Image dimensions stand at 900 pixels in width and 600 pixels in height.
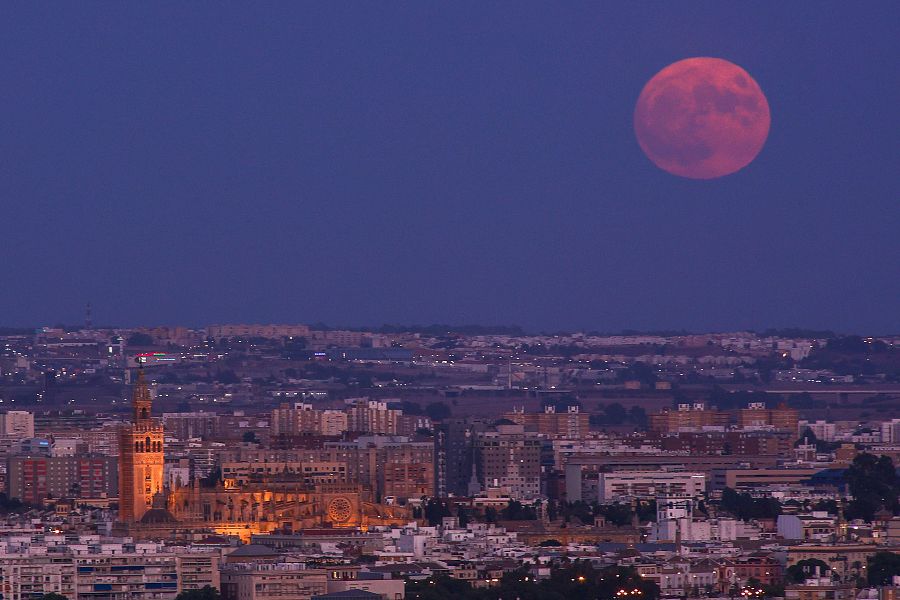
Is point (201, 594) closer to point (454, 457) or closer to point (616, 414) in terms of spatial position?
point (454, 457)

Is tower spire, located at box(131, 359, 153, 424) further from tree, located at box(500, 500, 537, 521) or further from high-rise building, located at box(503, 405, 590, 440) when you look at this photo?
high-rise building, located at box(503, 405, 590, 440)

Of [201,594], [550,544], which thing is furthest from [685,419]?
[201,594]

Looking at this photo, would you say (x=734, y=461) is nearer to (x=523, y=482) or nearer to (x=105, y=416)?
(x=523, y=482)

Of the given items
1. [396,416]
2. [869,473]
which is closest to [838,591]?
[869,473]

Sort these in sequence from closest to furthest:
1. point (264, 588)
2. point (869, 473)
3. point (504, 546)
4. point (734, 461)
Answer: point (264, 588), point (504, 546), point (869, 473), point (734, 461)

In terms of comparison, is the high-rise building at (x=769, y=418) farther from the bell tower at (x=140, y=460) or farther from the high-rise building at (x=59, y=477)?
the bell tower at (x=140, y=460)

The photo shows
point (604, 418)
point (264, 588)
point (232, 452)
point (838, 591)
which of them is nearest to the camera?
point (838, 591)

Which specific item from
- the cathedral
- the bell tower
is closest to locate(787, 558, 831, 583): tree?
the cathedral

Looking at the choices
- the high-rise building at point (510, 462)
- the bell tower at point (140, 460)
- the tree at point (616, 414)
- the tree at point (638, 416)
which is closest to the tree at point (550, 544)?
the bell tower at point (140, 460)
